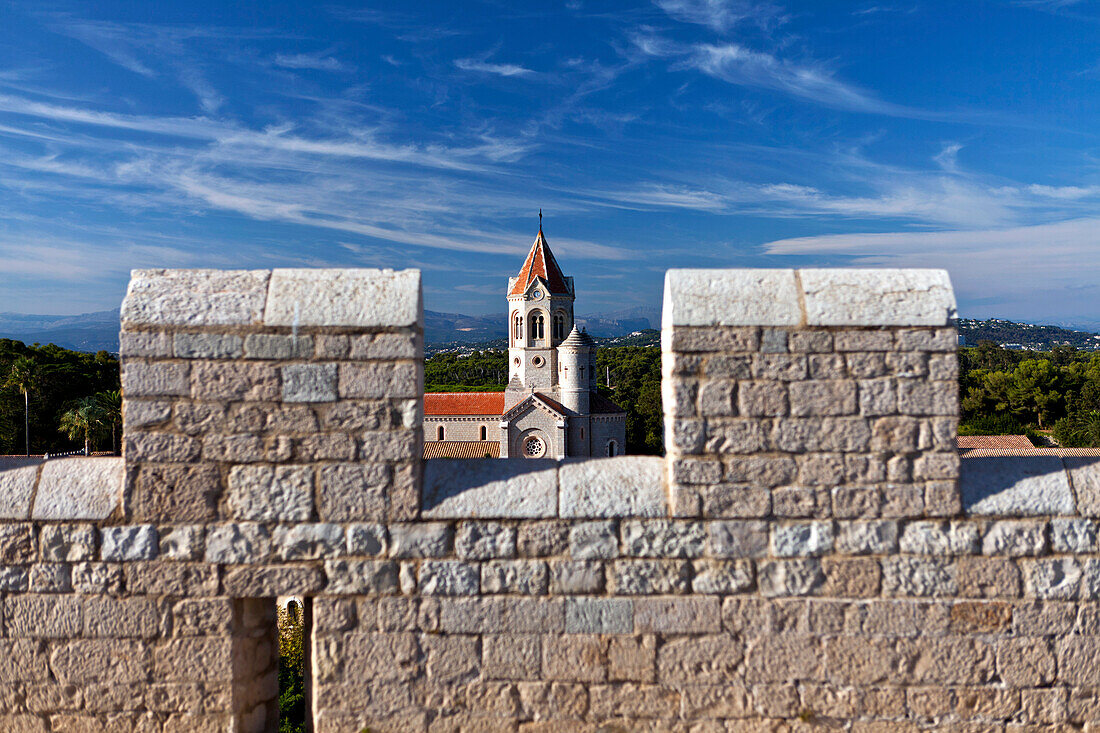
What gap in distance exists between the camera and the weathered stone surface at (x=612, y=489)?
2.85m

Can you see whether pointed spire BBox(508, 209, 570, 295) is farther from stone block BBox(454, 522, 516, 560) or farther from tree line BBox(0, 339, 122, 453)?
stone block BBox(454, 522, 516, 560)

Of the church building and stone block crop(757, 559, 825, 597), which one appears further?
the church building

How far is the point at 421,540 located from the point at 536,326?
44177mm

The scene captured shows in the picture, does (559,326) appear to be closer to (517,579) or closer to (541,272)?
(541,272)

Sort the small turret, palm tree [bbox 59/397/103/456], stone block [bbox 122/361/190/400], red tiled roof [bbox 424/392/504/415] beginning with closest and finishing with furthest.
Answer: stone block [bbox 122/361/190/400] → palm tree [bbox 59/397/103/456] → the small turret → red tiled roof [bbox 424/392/504/415]

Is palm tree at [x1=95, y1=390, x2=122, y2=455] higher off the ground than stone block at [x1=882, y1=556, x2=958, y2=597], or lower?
higher

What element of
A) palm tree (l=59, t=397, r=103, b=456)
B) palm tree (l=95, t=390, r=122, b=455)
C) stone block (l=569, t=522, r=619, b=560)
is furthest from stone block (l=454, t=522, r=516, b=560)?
palm tree (l=95, t=390, r=122, b=455)

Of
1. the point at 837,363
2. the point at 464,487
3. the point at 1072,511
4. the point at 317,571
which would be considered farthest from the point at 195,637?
the point at 1072,511

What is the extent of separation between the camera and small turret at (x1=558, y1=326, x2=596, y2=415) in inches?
1646

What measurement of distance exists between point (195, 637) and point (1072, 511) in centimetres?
385

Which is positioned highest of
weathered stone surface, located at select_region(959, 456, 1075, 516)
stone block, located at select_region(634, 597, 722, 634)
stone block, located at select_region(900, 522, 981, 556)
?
weathered stone surface, located at select_region(959, 456, 1075, 516)

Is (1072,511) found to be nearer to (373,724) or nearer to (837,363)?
(837,363)

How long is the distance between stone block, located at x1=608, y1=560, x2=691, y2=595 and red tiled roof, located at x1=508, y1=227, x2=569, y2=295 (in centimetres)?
4409

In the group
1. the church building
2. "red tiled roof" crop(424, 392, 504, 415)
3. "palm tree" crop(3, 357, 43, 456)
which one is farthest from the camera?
"red tiled roof" crop(424, 392, 504, 415)
